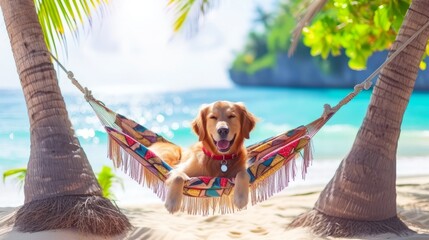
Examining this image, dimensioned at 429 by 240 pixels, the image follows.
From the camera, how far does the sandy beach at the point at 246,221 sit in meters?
4.11

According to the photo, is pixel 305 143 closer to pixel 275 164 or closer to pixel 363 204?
pixel 275 164

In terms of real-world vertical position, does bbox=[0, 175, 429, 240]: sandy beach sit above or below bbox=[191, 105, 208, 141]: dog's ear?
below

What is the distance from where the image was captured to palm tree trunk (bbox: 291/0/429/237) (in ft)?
13.2

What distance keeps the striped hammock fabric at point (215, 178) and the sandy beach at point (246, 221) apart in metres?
0.37

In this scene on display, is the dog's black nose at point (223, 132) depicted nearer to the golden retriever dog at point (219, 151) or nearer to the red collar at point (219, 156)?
the golden retriever dog at point (219, 151)

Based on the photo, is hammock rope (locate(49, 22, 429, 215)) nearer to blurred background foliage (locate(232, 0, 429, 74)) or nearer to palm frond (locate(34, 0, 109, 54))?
palm frond (locate(34, 0, 109, 54))

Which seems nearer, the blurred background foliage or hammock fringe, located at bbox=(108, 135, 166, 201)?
hammock fringe, located at bbox=(108, 135, 166, 201)

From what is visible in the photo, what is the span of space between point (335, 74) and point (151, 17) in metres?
9.37

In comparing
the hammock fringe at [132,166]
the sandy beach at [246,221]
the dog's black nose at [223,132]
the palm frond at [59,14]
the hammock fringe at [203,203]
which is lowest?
the sandy beach at [246,221]

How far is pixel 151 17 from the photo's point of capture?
34219mm

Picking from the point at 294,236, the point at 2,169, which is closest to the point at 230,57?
the point at 2,169

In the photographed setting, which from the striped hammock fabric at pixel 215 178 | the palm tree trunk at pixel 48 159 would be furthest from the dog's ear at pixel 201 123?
the palm tree trunk at pixel 48 159

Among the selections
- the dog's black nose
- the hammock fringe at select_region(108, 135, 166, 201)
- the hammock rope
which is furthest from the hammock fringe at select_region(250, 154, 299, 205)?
the hammock fringe at select_region(108, 135, 166, 201)

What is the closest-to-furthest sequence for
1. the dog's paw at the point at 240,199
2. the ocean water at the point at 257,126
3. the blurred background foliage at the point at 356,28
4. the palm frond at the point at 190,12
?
the dog's paw at the point at 240,199
the palm frond at the point at 190,12
the blurred background foliage at the point at 356,28
the ocean water at the point at 257,126
